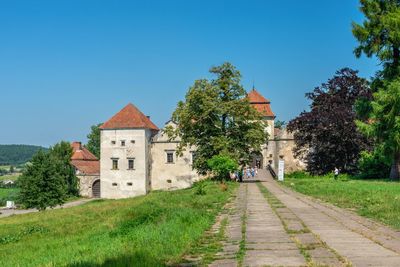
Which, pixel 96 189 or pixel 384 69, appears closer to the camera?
pixel 384 69

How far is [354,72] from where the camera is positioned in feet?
155

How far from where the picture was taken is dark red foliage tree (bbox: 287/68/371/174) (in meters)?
44.1

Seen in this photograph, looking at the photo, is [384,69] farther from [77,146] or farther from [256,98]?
[77,146]

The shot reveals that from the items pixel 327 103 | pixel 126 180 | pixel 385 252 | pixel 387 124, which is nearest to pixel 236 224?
pixel 385 252

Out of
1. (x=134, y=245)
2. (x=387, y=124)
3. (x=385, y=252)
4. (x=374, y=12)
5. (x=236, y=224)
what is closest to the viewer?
(x=385, y=252)

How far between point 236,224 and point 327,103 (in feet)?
121

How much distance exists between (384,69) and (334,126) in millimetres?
8398

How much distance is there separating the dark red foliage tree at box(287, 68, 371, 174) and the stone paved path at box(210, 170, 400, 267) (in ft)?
102

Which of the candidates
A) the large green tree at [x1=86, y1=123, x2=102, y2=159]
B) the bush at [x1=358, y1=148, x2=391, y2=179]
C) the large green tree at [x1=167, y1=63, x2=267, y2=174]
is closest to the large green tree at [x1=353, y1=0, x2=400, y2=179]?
the bush at [x1=358, y1=148, x2=391, y2=179]

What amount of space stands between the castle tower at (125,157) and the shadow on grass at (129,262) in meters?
54.9

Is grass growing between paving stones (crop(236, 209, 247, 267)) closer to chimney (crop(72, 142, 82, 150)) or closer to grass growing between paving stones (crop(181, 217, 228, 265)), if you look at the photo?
grass growing between paving stones (crop(181, 217, 228, 265))

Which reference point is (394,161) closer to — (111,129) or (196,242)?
(196,242)

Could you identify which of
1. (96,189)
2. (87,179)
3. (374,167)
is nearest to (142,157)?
(96,189)

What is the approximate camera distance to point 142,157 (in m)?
62.1
